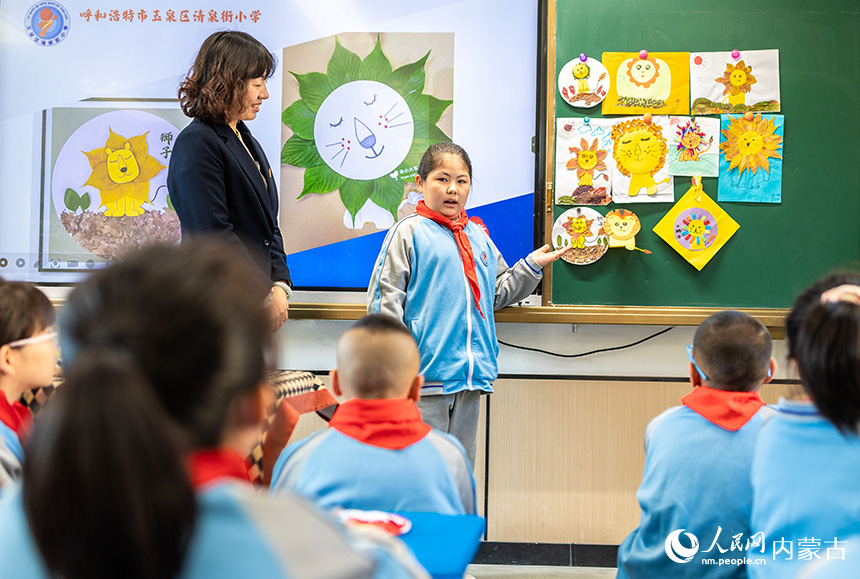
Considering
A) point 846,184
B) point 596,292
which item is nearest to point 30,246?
point 596,292

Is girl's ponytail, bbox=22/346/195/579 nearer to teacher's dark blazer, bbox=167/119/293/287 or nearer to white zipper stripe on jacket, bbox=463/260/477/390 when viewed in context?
teacher's dark blazer, bbox=167/119/293/287

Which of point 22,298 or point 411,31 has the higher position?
point 411,31

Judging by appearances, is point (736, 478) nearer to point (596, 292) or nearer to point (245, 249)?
point (596, 292)

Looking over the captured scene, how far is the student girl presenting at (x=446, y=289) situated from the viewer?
2.28 meters

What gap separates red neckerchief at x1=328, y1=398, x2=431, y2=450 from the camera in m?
1.28

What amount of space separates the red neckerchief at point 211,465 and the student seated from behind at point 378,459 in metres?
0.63

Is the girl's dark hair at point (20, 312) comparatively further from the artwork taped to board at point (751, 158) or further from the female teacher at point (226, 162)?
the artwork taped to board at point (751, 158)

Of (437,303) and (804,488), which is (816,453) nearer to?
(804,488)

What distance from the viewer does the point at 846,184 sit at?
2646 millimetres

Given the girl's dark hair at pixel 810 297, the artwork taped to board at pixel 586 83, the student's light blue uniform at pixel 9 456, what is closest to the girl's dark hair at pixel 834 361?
the girl's dark hair at pixel 810 297

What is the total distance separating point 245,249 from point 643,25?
68.0 inches

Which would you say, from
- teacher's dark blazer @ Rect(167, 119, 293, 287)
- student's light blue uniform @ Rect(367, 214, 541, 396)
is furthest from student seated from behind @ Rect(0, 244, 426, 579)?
student's light blue uniform @ Rect(367, 214, 541, 396)

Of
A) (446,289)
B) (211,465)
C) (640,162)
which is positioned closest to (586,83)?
(640,162)

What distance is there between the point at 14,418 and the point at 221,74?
1.19 metres
